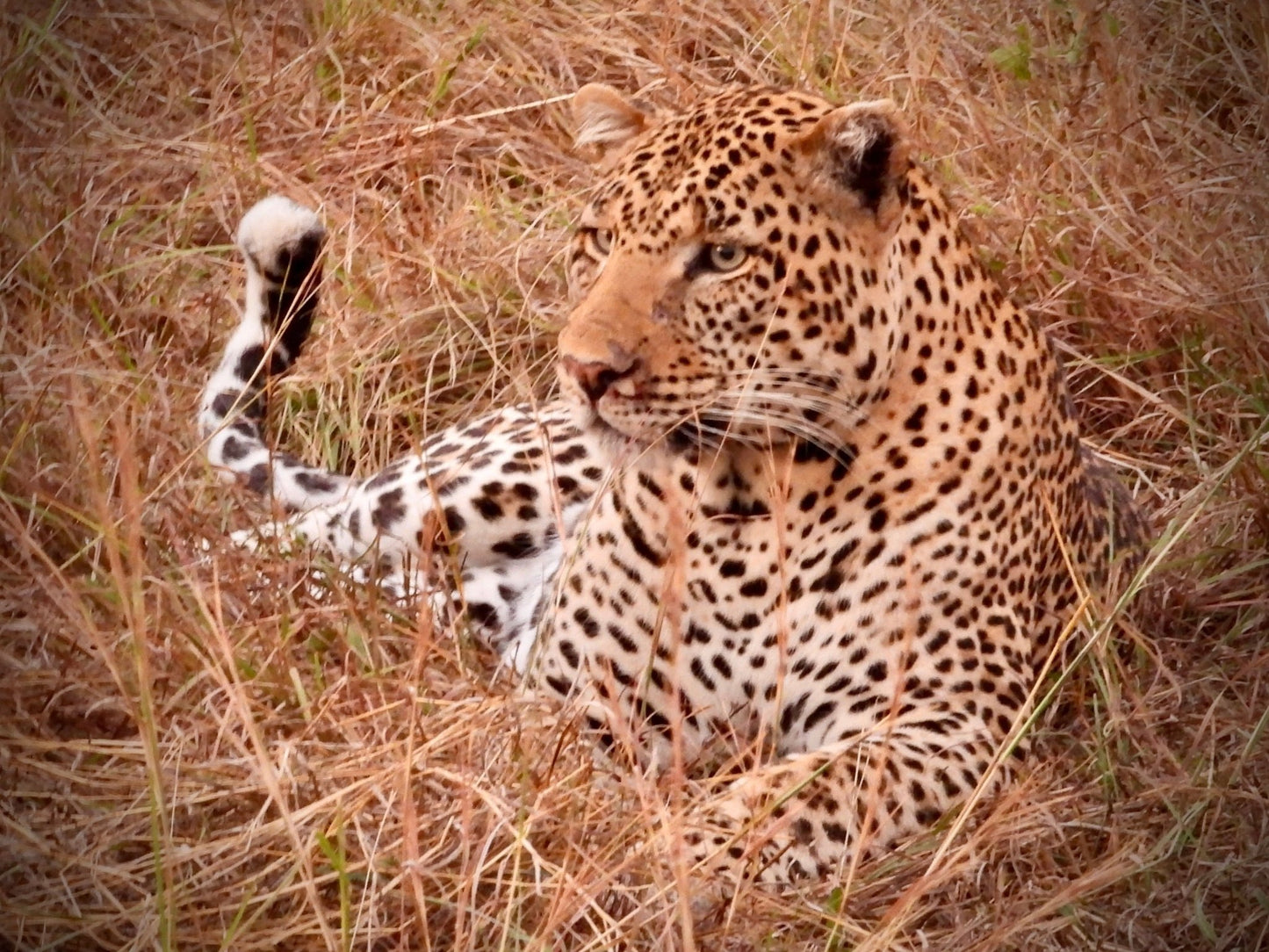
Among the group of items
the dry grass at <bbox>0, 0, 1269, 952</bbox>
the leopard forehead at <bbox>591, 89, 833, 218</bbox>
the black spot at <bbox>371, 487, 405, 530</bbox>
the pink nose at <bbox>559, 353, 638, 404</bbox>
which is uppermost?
the leopard forehead at <bbox>591, 89, 833, 218</bbox>

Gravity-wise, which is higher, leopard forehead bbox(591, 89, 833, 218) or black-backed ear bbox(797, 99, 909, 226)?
black-backed ear bbox(797, 99, 909, 226)

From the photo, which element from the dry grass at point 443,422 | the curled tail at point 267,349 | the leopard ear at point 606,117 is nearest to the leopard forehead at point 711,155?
the leopard ear at point 606,117

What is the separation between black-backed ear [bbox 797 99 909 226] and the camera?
14.3ft

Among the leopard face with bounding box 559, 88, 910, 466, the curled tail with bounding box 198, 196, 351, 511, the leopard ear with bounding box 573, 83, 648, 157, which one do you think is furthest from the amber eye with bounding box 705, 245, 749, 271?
the curled tail with bounding box 198, 196, 351, 511

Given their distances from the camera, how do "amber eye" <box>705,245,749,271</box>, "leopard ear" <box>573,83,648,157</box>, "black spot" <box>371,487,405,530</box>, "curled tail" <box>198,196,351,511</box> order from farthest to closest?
"black spot" <box>371,487,405,530</box>, "curled tail" <box>198,196,351,511</box>, "leopard ear" <box>573,83,648,157</box>, "amber eye" <box>705,245,749,271</box>

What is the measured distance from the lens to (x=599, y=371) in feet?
14.1

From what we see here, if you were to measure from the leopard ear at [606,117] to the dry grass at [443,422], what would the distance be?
103 centimetres

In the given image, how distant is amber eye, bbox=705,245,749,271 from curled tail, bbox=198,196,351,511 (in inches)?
57.8

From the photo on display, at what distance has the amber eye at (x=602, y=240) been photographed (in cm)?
463

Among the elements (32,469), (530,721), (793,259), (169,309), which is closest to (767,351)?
(793,259)

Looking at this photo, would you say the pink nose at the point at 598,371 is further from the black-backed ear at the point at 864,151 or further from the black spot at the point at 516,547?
the black spot at the point at 516,547

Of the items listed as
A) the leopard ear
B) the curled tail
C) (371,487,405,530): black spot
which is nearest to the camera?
the leopard ear

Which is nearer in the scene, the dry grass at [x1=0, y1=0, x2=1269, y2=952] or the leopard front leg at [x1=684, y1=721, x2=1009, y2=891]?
the dry grass at [x1=0, y1=0, x2=1269, y2=952]

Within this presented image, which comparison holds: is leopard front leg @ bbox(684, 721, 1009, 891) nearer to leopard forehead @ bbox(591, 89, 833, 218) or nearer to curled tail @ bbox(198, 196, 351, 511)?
leopard forehead @ bbox(591, 89, 833, 218)
